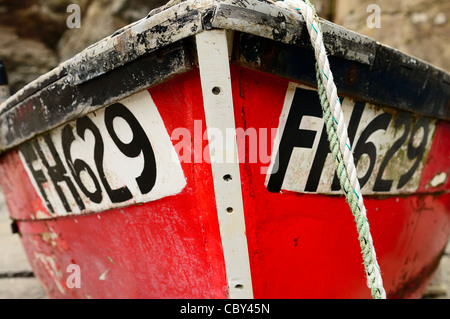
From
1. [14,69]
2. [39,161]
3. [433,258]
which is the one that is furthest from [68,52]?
[433,258]

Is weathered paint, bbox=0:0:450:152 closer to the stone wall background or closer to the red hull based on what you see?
the red hull

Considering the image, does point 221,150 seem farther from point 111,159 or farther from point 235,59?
point 111,159

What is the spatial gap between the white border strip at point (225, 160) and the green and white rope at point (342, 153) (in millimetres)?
244

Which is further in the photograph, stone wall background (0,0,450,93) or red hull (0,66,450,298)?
stone wall background (0,0,450,93)

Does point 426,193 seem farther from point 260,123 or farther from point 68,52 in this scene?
point 68,52

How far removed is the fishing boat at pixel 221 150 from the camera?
3.58ft

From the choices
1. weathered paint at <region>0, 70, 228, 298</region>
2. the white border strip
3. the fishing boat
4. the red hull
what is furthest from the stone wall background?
the white border strip

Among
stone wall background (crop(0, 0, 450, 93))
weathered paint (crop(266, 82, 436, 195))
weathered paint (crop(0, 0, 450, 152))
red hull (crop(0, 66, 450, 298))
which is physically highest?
stone wall background (crop(0, 0, 450, 93))

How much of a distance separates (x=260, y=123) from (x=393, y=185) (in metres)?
0.77

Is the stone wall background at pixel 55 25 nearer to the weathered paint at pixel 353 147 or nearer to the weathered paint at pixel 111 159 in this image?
the weathered paint at pixel 353 147

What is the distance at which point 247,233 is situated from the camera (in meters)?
1.21

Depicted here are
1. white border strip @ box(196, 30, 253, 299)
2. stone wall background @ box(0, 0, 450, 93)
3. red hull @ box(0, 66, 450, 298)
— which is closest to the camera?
white border strip @ box(196, 30, 253, 299)

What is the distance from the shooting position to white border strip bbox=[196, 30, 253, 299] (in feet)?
3.32

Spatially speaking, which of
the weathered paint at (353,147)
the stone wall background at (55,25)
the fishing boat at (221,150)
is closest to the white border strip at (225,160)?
the fishing boat at (221,150)
